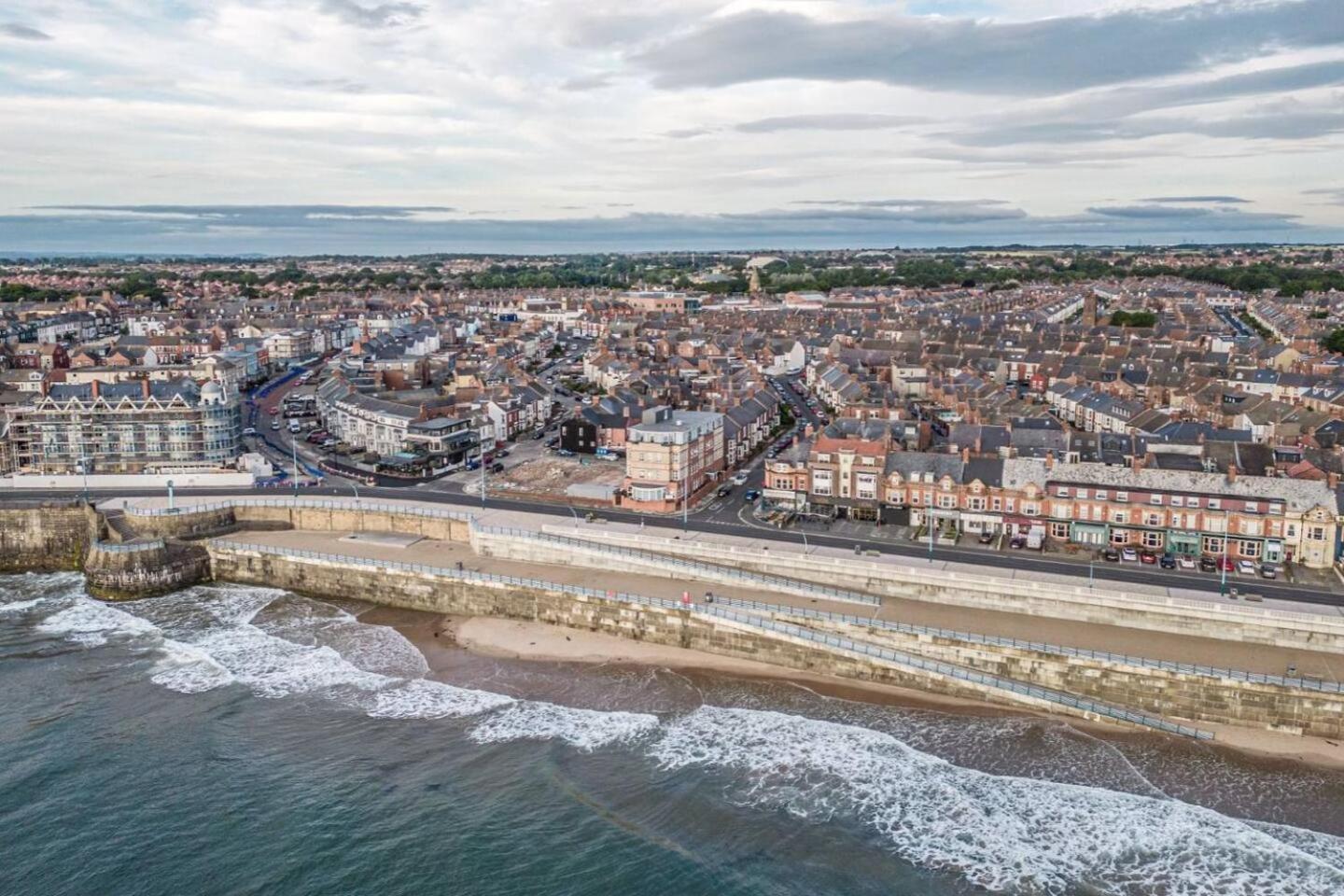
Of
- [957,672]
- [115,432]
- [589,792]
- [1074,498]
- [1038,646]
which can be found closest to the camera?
[589,792]

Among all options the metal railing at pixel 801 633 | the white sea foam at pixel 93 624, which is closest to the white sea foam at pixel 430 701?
the metal railing at pixel 801 633

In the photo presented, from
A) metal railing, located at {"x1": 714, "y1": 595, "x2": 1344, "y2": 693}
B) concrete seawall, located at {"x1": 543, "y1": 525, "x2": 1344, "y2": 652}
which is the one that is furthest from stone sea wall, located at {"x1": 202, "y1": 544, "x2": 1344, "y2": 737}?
concrete seawall, located at {"x1": 543, "y1": 525, "x2": 1344, "y2": 652}

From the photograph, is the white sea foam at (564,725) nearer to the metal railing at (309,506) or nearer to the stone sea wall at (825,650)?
the stone sea wall at (825,650)

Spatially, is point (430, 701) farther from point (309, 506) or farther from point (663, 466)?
point (663, 466)

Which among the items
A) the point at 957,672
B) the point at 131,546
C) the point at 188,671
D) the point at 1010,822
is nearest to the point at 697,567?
the point at 957,672

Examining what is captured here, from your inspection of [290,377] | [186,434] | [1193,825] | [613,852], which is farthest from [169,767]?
[290,377]

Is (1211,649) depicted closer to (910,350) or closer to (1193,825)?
(1193,825)
